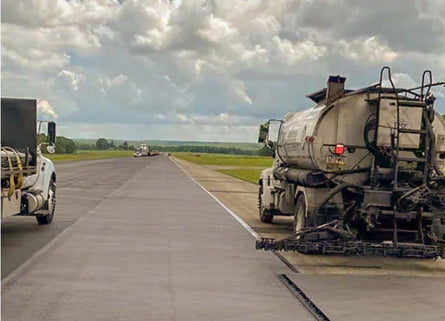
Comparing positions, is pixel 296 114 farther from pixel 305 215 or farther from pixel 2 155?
pixel 2 155

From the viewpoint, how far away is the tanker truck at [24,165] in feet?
39.9

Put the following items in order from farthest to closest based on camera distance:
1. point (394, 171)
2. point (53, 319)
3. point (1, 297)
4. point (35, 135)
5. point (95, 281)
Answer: point (35, 135) → point (394, 171) → point (95, 281) → point (1, 297) → point (53, 319)

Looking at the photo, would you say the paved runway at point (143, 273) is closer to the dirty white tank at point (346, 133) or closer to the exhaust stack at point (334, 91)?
the dirty white tank at point (346, 133)

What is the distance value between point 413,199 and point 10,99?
809 centimetres

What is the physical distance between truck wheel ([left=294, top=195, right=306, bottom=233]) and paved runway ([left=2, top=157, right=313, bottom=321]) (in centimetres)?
88

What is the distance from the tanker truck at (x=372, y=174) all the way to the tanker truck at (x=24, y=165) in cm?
438

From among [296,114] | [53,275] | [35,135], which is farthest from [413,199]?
[35,135]

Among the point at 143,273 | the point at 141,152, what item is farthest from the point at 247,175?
the point at 141,152

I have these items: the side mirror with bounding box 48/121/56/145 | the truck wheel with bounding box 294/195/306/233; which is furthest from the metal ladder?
the side mirror with bounding box 48/121/56/145

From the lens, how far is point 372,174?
11.7 metres

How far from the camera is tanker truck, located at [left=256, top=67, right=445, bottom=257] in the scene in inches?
443

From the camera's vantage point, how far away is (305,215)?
12.4 m

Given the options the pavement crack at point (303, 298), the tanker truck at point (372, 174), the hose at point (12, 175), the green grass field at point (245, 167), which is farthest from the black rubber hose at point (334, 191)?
the green grass field at point (245, 167)

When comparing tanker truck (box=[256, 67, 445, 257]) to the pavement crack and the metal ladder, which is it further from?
the pavement crack
